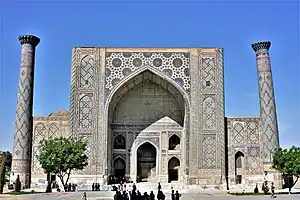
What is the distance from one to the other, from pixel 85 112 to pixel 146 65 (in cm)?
428

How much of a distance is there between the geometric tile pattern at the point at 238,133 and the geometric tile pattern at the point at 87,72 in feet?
27.5

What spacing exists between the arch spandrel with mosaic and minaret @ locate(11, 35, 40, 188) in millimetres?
4162

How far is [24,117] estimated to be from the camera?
2494 cm

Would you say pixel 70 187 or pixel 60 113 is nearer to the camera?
pixel 70 187

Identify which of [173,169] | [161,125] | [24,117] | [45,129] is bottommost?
[173,169]

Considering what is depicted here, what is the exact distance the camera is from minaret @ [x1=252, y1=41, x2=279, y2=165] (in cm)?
2531

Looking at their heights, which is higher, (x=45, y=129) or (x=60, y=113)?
(x=60, y=113)

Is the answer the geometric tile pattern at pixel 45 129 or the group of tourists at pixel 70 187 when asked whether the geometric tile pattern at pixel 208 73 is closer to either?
the geometric tile pattern at pixel 45 129

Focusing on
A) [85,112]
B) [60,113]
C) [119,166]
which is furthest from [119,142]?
[60,113]

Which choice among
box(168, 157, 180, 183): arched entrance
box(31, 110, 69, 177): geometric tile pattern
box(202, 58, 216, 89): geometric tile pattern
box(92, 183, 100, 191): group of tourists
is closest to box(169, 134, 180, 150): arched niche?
box(168, 157, 180, 183): arched entrance

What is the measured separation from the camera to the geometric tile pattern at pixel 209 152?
25156 millimetres

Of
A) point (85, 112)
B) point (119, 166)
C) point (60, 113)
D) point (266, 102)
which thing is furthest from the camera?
point (60, 113)

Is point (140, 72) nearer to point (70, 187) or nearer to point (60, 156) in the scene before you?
point (60, 156)

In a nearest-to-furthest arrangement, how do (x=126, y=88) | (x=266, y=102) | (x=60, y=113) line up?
(x=266, y=102) → (x=126, y=88) → (x=60, y=113)
